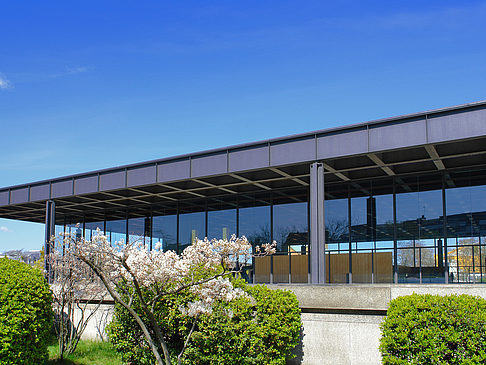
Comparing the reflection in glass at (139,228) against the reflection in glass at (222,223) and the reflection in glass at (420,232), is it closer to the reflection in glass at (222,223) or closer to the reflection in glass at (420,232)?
the reflection in glass at (222,223)

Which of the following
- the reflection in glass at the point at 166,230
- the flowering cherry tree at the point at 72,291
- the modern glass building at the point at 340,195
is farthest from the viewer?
the reflection in glass at the point at 166,230

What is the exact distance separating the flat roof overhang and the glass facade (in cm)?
48

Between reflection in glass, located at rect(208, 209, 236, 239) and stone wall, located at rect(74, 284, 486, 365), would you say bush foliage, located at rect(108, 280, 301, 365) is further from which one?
reflection in glass, located at rect(208, 209, 236, 239)

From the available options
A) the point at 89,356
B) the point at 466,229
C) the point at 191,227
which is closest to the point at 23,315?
the point at 89,356

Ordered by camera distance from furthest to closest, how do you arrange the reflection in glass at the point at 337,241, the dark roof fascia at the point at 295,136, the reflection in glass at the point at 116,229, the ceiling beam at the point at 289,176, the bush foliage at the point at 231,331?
the reflection in glass at the point at 116,229, the reflection in glass at the point at 337,241, the ceiling beam at the point at 289,176, the dark roof fascia at the point at 295,136, the bush foliage at the point at 231,331

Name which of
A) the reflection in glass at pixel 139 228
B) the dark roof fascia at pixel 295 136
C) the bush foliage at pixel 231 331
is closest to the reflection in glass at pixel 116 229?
the reflection in glass at pixel 139 228

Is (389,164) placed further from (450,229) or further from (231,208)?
(231,208)

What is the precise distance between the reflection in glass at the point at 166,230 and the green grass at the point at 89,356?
29.8 ft

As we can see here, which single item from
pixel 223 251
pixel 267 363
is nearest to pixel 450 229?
pixel 267 363

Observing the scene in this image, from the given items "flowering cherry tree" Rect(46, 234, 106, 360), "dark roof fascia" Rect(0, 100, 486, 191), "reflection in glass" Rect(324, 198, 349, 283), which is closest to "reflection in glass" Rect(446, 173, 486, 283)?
"reflection in glass" Rect(324, 198, 349, 283)

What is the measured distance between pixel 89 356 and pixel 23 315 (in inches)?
205

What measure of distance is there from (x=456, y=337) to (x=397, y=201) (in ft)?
30.7

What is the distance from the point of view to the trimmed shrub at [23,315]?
31.4 ft

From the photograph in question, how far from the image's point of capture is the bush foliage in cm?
1076
